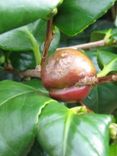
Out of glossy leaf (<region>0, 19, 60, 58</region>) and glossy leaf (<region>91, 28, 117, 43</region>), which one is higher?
glossy leaf (<region>0, 19, 60, 58</region>)

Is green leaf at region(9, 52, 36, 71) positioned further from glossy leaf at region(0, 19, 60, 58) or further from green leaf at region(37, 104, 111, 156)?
green leaf at region(37, 104, 111, 156)

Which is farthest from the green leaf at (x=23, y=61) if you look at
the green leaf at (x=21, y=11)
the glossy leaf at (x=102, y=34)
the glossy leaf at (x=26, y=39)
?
the green leaf at (x=21, y=11)

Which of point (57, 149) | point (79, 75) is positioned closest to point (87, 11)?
point (79, 75)

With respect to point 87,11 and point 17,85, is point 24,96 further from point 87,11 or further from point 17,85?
point 87,11

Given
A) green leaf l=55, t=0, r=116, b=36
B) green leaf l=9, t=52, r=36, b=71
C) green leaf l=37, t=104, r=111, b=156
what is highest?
green leaf l=55, t=0, r=116, b=36

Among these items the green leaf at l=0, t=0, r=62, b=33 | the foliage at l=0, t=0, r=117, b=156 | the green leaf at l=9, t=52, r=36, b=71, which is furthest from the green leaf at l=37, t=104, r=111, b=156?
the green leaf at l=9, t=52, r=36, b=71

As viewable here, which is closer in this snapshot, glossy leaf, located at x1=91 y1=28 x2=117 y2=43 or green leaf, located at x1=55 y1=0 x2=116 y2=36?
green leaf, located at x1=55 y1=0 x2=116 y2=36
